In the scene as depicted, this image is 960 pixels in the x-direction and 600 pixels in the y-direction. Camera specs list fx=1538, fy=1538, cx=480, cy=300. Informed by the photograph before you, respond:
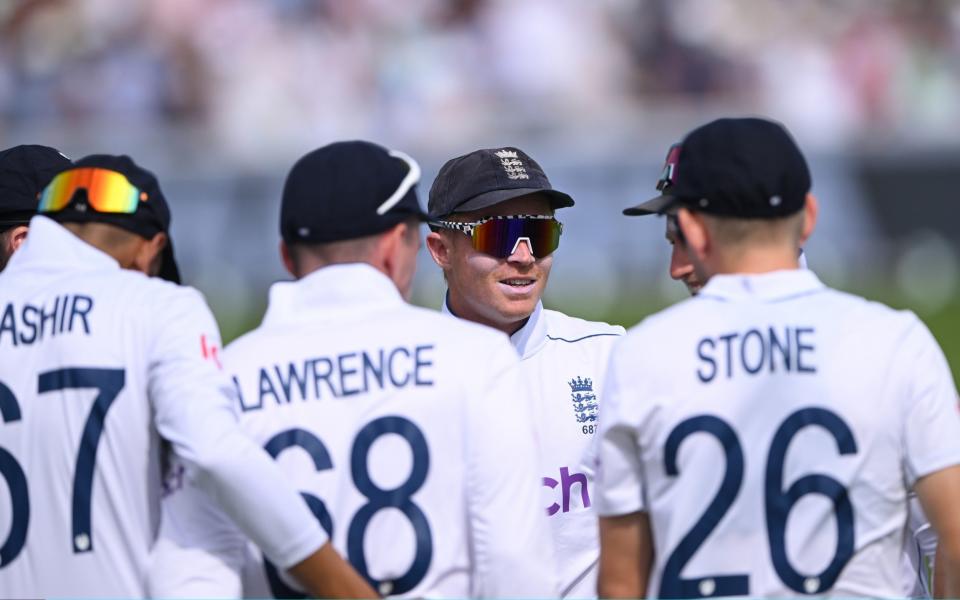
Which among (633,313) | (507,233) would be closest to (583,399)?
(507,233)

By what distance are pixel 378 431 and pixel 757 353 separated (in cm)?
93

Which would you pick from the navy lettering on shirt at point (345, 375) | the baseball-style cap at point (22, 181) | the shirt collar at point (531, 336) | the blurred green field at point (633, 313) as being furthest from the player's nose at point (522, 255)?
the blurred green field at point (633, 313)

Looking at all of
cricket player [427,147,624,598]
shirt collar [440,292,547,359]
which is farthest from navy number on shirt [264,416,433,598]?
shirt collar [440,292,547,359]

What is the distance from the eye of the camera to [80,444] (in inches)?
152

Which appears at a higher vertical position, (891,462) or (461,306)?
(461,306)

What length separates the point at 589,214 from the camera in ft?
59.0

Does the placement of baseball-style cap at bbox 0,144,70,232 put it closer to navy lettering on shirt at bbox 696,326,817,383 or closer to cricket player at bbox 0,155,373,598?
cricket player at bbox 0,155,373,598

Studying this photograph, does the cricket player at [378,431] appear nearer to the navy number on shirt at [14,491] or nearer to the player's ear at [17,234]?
the navy number on shirt at [14,491]

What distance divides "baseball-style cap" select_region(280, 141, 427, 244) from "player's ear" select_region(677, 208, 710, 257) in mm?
682

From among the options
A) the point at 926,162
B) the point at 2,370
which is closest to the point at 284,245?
the point at 2,370

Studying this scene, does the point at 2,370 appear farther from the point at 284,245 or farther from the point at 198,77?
the point at 198,77

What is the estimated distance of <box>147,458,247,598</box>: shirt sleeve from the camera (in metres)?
3.73

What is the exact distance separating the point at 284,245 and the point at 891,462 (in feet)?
5.26

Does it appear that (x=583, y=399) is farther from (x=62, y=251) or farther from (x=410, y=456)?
(x=62, y=251)
